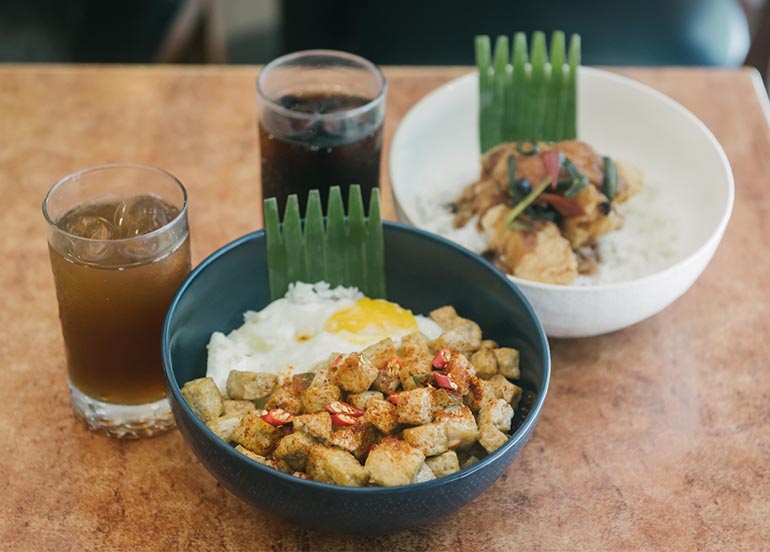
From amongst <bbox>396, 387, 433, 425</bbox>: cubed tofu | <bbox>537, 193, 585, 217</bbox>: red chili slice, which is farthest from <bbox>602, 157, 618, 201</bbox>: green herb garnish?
<bbox>396, 387, 433, 425</bbox>: cubed tofu

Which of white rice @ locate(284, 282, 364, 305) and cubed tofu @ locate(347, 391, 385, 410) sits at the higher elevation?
cubed tofu @ locate(347, 391, 385, 410)

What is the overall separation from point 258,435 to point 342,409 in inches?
4.9

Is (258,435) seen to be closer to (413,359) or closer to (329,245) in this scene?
(413,359)

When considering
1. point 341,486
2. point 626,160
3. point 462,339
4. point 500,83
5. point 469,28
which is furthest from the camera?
point 469,28

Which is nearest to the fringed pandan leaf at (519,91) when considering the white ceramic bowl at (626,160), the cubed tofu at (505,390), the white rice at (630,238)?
the white ceramic bowl at (626,160)

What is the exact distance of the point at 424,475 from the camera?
4.27 feet

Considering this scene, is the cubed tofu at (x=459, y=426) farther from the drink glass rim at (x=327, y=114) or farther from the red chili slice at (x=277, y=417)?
the drink glass rim at (x=327, y=114)

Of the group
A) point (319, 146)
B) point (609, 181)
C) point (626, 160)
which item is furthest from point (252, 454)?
point (626, 160)

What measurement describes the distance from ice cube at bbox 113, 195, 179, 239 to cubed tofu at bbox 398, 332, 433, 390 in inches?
16.6

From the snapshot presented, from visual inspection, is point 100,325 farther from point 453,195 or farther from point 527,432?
point 453,195

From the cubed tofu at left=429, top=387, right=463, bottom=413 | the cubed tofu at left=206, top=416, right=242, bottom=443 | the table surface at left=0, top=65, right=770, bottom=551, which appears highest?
the cubed tofu at left=429, top=387, right=463, bottom=413

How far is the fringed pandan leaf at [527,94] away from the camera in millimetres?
2092

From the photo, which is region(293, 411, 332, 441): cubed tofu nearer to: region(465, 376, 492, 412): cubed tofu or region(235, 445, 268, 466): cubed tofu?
region(235, 445, 268, 466): cubed tofu

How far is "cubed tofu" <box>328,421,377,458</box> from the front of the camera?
4.34 ft
